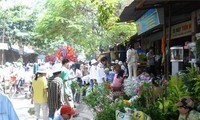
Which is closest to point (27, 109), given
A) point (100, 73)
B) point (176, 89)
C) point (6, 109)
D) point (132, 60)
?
point (100, 73)

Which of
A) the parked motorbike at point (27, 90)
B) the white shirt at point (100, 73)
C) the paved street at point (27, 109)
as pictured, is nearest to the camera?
the paved street at point (27, 109)

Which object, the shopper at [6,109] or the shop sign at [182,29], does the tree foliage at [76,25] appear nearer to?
the shop sign at [182,29]

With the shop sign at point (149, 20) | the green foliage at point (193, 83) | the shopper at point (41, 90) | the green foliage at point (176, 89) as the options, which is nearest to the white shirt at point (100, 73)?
the shop sign at point (149, 20)

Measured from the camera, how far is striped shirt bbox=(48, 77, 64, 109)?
8289 millimetres

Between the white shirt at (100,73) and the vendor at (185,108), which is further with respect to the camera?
the white shirt at (100,73)

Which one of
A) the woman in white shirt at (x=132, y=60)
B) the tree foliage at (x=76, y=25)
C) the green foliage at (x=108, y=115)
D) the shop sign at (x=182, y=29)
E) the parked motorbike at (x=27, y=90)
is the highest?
the tree foliage at (x=76, y=25)

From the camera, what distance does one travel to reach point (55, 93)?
830 centimetres

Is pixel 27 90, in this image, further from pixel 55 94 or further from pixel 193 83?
pixel 193 83

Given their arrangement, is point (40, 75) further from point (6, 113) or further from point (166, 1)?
point (6, 113)

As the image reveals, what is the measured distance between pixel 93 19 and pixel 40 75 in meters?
12.3

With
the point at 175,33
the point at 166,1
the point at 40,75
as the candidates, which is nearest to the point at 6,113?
the point at 166,1

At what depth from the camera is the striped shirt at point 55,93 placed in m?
8.29

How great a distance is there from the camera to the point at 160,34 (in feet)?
52.0

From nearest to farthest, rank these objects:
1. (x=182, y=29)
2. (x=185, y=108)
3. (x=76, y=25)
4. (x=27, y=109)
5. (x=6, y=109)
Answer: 1. (x=6, y=109)
2. (x=185, y=108)
3. (x=182, y=29)
4. (x=27, y=109)
5. (x=76, y=25)
